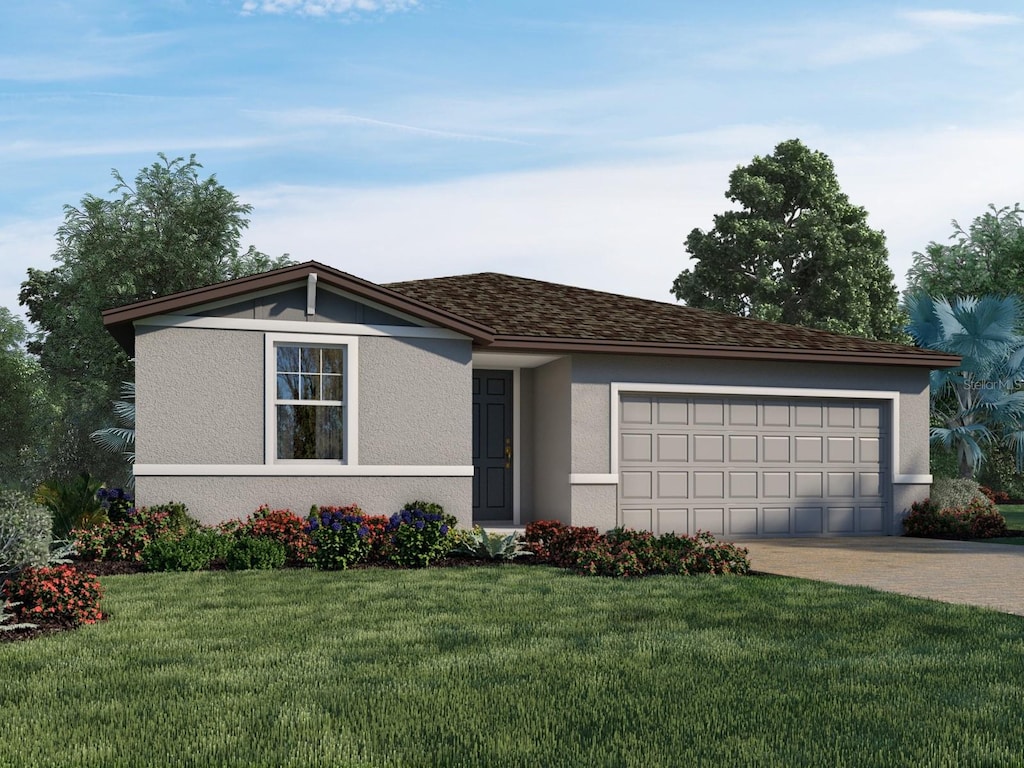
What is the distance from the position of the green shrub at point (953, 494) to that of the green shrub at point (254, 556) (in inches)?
463

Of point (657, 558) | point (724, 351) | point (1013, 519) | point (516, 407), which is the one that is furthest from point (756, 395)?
point (1013, 519)

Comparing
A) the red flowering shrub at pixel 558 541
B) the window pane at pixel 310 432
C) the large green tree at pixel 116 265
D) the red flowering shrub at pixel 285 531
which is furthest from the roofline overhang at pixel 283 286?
the large green tree at pixel 116 265

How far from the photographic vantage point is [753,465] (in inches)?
684

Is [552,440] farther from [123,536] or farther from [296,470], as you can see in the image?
[123,536]

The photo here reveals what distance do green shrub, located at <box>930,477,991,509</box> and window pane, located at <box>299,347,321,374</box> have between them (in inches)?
435

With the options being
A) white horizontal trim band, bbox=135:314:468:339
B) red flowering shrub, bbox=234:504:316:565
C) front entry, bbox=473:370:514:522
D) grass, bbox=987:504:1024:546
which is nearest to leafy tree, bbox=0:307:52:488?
front entry, bbox=473:370:514:522

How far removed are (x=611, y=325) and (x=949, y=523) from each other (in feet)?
22.0

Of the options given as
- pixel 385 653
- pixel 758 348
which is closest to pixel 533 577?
pixel 385 653

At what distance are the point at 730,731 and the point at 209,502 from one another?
33.0 ft

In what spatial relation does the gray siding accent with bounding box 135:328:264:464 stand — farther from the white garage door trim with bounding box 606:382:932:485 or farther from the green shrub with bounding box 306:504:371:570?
the white garage door trim with bounding box 606:382:932:485

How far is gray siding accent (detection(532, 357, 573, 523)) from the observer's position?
16.2 m

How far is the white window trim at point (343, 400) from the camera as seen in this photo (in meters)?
14.3

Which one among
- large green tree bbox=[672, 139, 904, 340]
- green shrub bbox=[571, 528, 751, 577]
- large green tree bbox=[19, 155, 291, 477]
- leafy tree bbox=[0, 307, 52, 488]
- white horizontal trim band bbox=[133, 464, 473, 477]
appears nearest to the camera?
green shrub bbox=[571, 528, 751, 577]

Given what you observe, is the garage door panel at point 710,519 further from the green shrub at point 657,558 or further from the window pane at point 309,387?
the window pane at point 309,387
